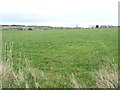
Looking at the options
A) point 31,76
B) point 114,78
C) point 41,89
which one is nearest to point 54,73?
point 31,76

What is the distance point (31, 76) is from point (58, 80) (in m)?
1.25

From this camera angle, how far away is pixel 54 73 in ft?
40.0

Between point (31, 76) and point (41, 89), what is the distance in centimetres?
113

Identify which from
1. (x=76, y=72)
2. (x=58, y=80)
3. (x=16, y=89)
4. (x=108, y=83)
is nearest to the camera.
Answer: (x=108, y=83)

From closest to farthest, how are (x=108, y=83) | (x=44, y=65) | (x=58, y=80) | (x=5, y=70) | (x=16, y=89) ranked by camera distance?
(x=108, y=83) < (x=16, y=89) < (x=5, y=70) < (x=58, y=80) < (x=44, y=65)

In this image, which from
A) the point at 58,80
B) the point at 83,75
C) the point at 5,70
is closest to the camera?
the point at 5,70

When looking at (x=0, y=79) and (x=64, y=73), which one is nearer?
(x=0, y=79)

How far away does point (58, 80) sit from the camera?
1065cm

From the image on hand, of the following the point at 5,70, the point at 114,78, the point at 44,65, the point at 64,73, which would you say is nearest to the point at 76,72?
the point at 64,73

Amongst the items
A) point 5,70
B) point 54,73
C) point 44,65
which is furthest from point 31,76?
point 44,65

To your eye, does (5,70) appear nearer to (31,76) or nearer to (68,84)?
(31,76)

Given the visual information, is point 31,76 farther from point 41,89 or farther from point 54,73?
point 54,73

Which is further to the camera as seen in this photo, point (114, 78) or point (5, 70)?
point (5, 70)

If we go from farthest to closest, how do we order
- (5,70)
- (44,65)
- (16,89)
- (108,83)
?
1. (44,65)
2. (5,70)
3. (16,89)
4. (108,83)
